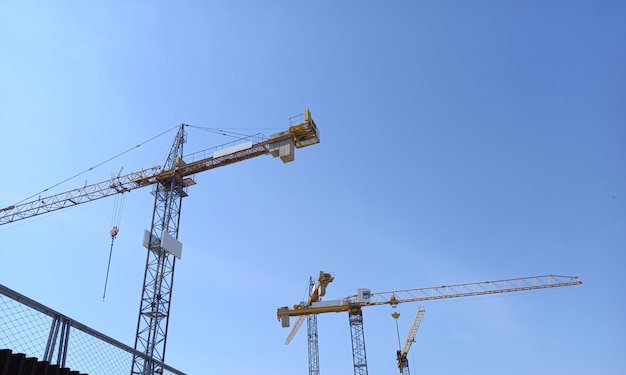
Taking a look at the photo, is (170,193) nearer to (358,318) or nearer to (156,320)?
(156,320)

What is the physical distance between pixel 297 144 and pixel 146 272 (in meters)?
18.5

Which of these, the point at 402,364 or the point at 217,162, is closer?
the point at 217,162

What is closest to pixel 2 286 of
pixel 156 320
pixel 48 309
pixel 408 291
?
pixel 48 309

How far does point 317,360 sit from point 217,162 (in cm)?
4747

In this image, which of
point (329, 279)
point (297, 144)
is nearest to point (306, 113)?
point (297, 144)

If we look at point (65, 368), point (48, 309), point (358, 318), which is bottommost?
point (65, 368)

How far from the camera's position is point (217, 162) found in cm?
5034

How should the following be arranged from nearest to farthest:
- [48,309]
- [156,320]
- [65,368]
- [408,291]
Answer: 1. [48,309]
2. [65,368]
3. [156,320]
4. [408,291]

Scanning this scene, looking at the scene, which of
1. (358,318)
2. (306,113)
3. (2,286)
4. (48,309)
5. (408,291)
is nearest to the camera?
(2,286)

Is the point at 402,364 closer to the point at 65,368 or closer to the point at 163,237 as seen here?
the point at 163,237

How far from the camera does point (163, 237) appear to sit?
4616 cm

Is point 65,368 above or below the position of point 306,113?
below

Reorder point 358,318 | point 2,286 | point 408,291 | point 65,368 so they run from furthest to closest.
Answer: point 408,291
point 358,318
point 65,368
point 2,286

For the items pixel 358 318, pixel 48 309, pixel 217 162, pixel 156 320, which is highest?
pixel 217 162
